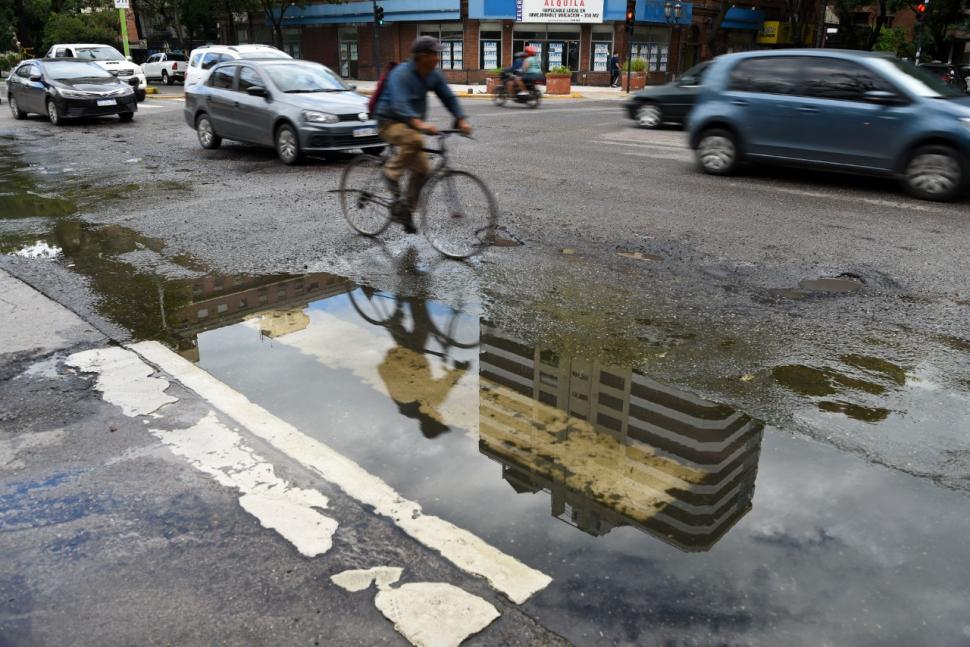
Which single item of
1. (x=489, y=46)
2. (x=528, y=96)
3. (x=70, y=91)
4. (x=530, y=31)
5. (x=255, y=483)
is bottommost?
(x=255, y=483)

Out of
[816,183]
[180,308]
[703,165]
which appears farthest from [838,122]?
[180,308]

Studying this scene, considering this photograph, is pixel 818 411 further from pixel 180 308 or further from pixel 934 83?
pixel 934 83

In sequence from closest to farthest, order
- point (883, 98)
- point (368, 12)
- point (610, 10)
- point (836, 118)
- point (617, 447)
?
point (617, 447) < point (883, 98) < point (836, 118) < point (610, 10) < point (368, 12)

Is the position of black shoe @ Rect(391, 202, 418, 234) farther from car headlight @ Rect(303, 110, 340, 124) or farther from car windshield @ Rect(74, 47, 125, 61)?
car windshield @ Rect(74, 47, 125, 61)

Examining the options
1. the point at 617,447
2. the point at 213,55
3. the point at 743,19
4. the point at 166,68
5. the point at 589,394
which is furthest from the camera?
the point at 743,19

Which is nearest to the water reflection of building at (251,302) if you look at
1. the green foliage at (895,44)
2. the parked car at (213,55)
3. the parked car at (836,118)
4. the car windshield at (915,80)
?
the parked car at (836,118)

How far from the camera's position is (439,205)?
275 inches

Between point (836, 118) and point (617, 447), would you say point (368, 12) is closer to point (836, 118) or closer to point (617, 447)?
point (836, 118)

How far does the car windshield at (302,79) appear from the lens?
1327 centimetres

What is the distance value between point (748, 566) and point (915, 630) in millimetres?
572

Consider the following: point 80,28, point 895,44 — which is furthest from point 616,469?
point 80,28

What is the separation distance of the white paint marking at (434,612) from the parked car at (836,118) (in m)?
9.15

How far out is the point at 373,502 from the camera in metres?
3.37

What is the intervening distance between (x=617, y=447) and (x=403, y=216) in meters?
4.07
